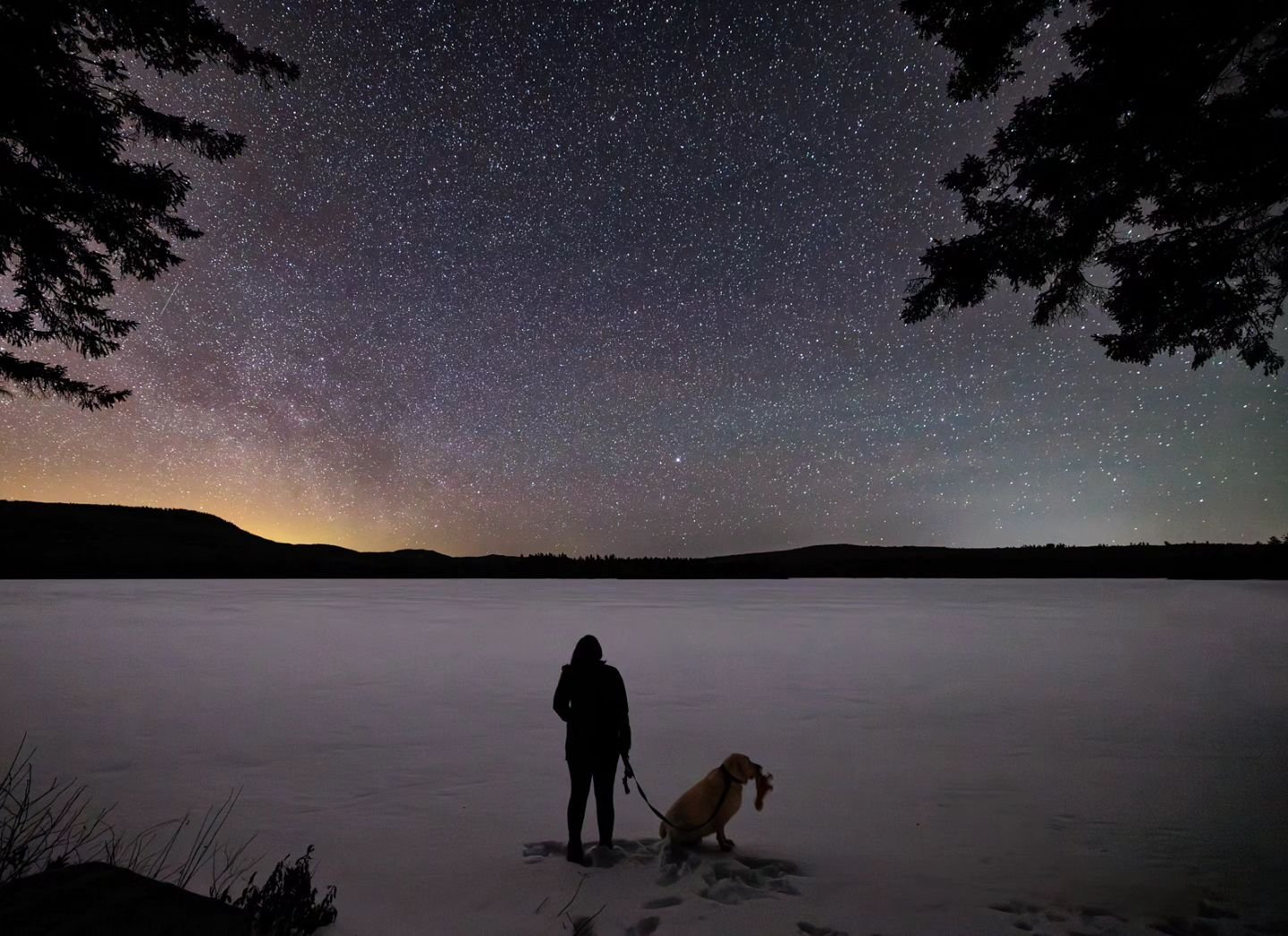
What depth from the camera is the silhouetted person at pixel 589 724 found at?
204 inches

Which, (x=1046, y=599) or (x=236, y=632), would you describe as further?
(x=1046, y=599)

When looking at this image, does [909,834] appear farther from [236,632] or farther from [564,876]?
[236,632]

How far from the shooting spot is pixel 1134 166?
6.24m

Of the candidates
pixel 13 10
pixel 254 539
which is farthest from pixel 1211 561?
pixel 254 539

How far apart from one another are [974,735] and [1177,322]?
5.37 m

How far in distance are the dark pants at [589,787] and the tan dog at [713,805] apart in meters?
0.44

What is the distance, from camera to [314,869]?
4957mm

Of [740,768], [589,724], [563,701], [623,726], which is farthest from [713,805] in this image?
[563,701]

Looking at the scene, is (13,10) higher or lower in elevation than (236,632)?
higher

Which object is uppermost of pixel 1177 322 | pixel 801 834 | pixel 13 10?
pixel 13 10

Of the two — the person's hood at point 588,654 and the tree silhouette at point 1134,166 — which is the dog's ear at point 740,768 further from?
the tree silhouette at point 1134,166

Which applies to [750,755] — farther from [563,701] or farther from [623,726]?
[563,701]

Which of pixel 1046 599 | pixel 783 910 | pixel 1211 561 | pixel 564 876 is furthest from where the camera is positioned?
pixel 1211 561

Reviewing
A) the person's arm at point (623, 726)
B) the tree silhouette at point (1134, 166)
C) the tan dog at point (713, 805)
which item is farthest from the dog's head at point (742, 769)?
the tree silhouette at point (1134, 166)
